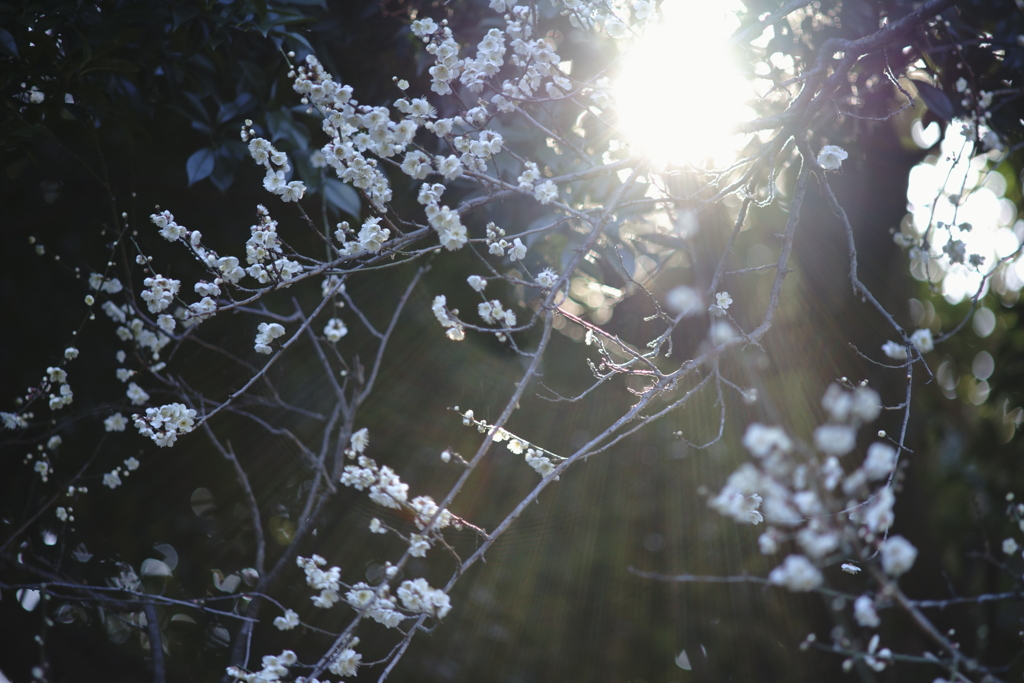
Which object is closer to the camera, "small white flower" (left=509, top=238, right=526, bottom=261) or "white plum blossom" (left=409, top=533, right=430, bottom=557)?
"white plum blossom" (left=409, top=533, right=430, bottom=557)

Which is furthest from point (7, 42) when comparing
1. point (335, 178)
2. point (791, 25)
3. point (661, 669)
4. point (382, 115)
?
point (661, 669)

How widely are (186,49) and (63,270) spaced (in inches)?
40.7

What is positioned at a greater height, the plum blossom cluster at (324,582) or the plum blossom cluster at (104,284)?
the plum blossom cluster at (104,284)

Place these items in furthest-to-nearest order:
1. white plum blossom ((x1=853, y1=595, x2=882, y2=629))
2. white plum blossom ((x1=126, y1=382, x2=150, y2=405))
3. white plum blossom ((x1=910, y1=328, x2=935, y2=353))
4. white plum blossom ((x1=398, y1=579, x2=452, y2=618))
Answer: white plum blossom ((x1=126, y1=382, x2=150, y2=405)) → white plum blossom ((x1=910, y1=328, x2=935, y2=353)) → white plum blossom ((x1=398, y1=579, x2=452, y2=618)) → white plum blossom ((x1=853, y1=595, x2=882, y2=629))

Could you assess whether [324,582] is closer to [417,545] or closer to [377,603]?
[377,603]

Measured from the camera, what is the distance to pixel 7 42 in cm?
139

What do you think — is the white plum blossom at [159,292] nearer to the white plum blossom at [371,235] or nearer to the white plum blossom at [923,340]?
the white plum blossom at [371,235]

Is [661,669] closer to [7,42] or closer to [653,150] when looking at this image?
[653,150]

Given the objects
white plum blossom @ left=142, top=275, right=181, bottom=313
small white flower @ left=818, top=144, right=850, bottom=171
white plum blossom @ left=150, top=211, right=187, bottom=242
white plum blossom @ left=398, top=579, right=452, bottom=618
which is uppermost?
small white flower @ left=818, top=144, right=850, bottom=171

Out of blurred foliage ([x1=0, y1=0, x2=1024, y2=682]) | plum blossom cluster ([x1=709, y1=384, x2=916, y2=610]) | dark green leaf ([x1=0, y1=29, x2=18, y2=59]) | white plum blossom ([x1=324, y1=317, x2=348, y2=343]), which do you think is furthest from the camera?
blurred foliage ([x1=0, y1=0, x2=1024, y2=682])

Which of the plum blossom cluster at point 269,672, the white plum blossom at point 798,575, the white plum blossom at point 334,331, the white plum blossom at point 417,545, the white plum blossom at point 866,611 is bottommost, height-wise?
the plum blossom cluster at point 269,672

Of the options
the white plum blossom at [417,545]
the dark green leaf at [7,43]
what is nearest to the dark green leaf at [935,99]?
the white plum blossom at [417,545]

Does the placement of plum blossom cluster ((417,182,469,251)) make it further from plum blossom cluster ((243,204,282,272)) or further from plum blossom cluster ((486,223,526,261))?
plum blossom cluster ((243,204,282,272))

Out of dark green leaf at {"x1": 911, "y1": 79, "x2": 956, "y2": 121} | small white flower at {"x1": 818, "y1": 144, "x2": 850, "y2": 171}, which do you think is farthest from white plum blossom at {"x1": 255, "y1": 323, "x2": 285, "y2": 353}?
dark green leaf at {"x1": 911, "y1": 79, "x2": 956, "y2": 121}
